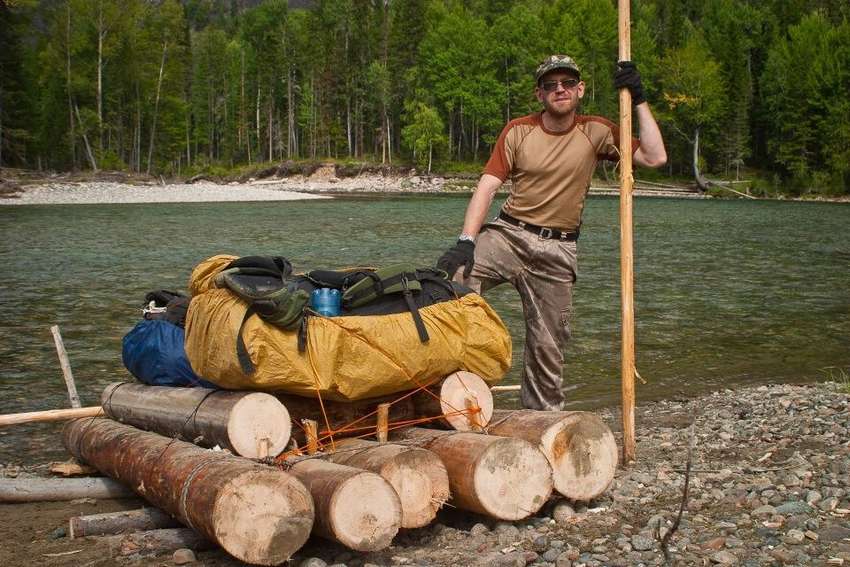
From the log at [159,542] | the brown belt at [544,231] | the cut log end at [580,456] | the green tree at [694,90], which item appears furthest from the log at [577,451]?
Result: the green tree at [694,90]

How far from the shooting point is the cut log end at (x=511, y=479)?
4855 mm

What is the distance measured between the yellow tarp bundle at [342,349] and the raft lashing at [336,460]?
6.0 inches

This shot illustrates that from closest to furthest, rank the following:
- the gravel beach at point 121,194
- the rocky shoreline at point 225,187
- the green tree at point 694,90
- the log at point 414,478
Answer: the log at point 414,478 → the gravel beach at point 121,194 → the rocky shoreline at point 225,187 → the green tree at point 694,90

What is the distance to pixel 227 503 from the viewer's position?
4.28 m

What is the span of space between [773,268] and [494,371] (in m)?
18.3

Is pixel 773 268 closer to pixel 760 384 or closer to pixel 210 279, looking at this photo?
pixel 760 384

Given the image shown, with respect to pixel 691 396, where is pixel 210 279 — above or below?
above

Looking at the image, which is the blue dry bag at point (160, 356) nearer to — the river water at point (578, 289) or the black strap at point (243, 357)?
the black strap at point (243, 357)

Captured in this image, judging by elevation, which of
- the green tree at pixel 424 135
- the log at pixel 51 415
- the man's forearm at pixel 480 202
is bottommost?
the log at pixel 51 415

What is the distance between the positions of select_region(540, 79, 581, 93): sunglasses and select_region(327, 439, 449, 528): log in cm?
296

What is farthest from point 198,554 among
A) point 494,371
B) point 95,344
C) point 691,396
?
point 95,344

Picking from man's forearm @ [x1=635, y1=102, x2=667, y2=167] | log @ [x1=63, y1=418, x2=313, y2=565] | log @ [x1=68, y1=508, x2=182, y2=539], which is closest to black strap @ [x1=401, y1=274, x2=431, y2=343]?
log @ [x1=63, y1=418, x2=313, y2=565]

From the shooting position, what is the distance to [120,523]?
5.20m

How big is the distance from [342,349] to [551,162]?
2357 mm
